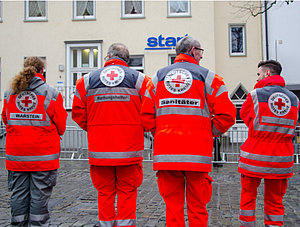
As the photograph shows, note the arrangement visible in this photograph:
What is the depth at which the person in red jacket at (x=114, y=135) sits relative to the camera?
12.1 ft

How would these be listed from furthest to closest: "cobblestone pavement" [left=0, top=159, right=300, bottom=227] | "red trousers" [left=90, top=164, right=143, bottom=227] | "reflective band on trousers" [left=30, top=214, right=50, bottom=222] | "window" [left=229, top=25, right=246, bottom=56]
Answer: "window" [left=229, top=25, right=246, bottom=56] → "cobblestone pavement" [left=0, top=159, right=300, bottom=227] → "reflective band on trousers" [left=30, top=214, right=50, bottom=222] → "red trousers" [left=90, top=164, right=143, bottom=227]

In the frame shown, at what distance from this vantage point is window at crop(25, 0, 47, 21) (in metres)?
19.3

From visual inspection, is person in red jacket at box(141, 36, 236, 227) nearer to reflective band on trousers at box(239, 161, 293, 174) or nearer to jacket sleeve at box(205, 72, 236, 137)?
jacket sleeve at box(205, 72, 236, 137)

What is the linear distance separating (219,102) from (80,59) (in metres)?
16.9

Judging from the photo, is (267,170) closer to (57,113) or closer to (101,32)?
(57,113)

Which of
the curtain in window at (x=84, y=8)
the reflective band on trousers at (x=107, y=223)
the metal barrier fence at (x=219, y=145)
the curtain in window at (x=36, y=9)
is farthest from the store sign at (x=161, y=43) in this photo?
the reflective band on trousers at (x=107, y=223)

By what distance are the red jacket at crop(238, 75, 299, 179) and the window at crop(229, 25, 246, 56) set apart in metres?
16.3

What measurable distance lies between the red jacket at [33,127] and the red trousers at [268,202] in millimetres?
2110

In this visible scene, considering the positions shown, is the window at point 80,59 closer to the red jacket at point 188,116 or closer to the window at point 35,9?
the window at point 35,9

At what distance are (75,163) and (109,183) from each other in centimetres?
792

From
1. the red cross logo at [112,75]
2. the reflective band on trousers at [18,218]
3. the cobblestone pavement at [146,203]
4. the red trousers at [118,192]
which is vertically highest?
the red cross logo at [112,75]

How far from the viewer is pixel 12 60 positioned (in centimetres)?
1902

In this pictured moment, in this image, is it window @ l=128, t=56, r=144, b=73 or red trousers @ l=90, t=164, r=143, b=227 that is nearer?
red trousers @ l=90, t=164, r=143, b=227

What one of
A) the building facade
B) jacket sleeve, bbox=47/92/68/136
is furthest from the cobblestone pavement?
the building facade
